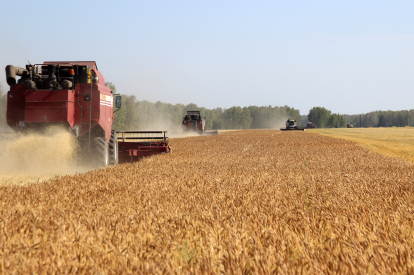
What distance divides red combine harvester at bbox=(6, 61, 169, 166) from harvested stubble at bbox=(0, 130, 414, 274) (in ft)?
13.3

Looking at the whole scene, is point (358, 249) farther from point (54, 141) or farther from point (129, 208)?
point (54, 141)

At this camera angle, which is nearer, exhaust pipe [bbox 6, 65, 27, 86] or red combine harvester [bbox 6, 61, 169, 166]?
exhaust pipe [bbox 6, 65, 27, 86]

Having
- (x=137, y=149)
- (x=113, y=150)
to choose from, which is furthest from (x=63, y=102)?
(x=137, y=149)

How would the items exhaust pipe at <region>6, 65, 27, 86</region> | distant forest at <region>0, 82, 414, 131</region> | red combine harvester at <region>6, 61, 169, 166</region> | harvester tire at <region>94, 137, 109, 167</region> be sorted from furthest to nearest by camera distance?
distant forest at <region>0, 82, 414, 131</region>
harvester tire at <region>94, 137, 109, 167</region>
red combine harvester at <region>6, 61, 169, 166</region>
exhaust pipe at <region>6, 65, 27, 86</region>

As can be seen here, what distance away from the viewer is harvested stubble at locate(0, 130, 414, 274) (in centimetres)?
255

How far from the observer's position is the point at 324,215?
13.3 ft

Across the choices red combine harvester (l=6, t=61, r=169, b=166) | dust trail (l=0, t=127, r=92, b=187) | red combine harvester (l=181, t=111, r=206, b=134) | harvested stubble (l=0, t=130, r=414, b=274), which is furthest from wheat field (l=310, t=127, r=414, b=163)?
red combine harvester (l=181, t=111, r=206, b=134)

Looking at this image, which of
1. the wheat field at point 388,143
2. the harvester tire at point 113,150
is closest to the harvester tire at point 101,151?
the harvester tire at point 113,150

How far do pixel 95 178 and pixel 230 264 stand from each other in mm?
5337

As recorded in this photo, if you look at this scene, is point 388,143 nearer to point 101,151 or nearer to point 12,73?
point 101,151

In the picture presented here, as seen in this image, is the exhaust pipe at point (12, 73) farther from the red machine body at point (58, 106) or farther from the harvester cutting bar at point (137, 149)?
the harvester cutting bar at point (137, 149)

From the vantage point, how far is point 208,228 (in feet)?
11.3

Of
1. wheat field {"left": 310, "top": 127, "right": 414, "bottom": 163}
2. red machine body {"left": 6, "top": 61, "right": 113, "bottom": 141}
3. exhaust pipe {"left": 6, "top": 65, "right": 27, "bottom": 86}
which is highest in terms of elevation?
exhaust pipe {"left": 6, "top": 65, "right": 27, "bottom": 86}

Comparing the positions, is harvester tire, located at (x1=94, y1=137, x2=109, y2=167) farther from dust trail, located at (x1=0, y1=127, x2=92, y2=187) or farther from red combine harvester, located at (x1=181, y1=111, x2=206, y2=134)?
red combine harvester, located at (x1=181, y1=111, x2=206, y2=134)
